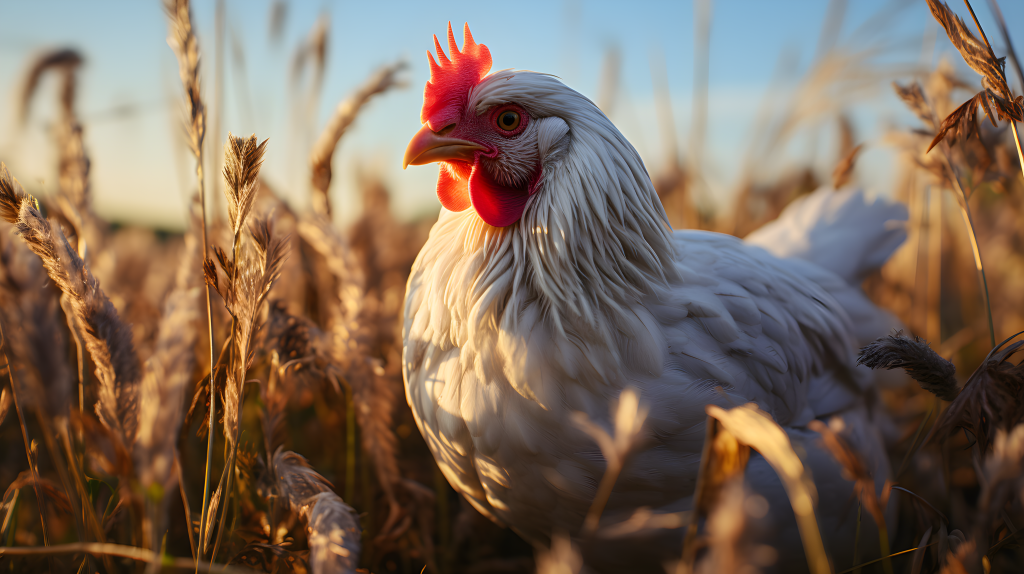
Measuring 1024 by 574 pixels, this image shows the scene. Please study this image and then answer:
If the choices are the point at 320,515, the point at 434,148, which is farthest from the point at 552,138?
the point at 320,515

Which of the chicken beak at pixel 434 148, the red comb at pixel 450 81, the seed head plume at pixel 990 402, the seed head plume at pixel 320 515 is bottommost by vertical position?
the seed head plume at pixel 320 515

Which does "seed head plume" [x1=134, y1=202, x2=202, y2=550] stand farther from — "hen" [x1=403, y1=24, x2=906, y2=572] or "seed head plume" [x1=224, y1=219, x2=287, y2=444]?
"hen" [x1=403, y1=24, x2=906, y2=572]

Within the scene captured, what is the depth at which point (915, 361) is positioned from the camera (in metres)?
1.09

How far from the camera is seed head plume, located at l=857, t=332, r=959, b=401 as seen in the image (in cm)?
108

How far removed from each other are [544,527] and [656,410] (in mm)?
530

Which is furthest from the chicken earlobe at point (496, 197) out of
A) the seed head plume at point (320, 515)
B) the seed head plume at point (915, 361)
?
the seed head plume at point (915, 361)

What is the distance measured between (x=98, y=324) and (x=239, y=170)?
362 millimetres

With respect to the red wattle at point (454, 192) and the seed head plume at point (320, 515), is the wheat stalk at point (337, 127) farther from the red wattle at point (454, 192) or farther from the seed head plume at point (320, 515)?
the seed head plume at point (320, 515)

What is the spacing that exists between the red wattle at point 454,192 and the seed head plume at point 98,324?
3.11 ft

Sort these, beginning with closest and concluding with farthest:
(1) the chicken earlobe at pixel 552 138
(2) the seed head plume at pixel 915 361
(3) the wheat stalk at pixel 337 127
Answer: (2) the seed head plume at pixel 915 361, (1) the chicken earlobe at pixel 552 138, (3) the wheat stalk at pixel 337 127

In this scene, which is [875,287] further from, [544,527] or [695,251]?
[544,527]

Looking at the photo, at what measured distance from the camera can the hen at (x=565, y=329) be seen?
1.32 metres

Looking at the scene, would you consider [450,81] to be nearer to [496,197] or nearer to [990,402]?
[496,197]

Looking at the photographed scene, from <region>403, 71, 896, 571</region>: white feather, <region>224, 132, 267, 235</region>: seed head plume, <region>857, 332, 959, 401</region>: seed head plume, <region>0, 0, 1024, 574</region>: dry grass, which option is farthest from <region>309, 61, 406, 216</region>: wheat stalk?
<region>857, 332, 959, 401</region>: seed head plume
